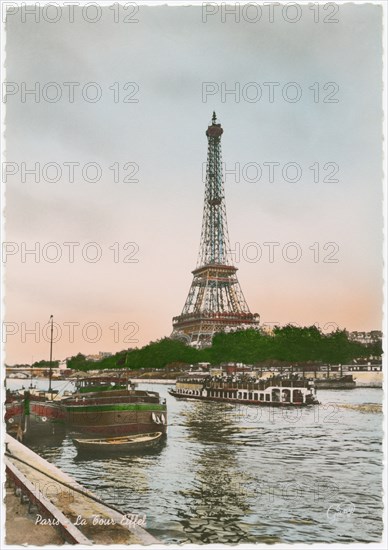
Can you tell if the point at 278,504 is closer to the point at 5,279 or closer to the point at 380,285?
the point at 380,285

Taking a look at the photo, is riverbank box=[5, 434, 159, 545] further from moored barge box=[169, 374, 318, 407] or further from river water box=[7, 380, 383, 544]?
moored barge box=[169, 374, 318, 407]

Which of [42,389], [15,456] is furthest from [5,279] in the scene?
[42,389]

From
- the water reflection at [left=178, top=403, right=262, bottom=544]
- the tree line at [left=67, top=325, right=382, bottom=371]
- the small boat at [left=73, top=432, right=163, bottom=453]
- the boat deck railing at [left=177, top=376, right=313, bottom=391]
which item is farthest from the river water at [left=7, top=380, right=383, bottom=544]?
the boat deck railing at [left=177, top=376, right=313, bottom=391]

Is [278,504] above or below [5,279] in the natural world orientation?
below

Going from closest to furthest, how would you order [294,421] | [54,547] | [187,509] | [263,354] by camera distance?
[54,547], [187,509], [294,421], [263,354]

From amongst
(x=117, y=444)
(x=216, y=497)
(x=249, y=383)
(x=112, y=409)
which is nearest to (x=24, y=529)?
(x=216, y=497)

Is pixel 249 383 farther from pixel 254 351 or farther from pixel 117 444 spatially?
pixel 117 444
